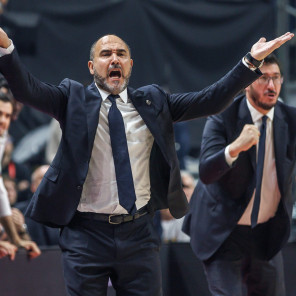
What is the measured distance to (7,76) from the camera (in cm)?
341

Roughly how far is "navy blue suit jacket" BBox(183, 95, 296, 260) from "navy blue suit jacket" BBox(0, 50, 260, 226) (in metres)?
0.61

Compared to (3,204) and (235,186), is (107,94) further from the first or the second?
(3,204)

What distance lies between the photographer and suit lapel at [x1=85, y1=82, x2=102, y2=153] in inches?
146

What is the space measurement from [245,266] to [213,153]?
0.76 metres

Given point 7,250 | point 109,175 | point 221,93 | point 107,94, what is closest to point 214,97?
point 221,93

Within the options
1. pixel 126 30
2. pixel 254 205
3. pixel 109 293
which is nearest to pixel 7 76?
pixel 254 205

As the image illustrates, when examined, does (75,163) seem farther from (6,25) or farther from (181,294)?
(6,25)

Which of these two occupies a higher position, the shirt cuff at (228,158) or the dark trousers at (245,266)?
the shirt cuff at (228,158)

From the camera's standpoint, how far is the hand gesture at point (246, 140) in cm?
410

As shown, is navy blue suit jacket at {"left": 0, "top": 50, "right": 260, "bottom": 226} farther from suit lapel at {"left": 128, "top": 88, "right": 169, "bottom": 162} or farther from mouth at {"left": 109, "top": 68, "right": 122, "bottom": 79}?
mouth at {"left": 109, "top": 68, "right": 122, "bottom": 79}

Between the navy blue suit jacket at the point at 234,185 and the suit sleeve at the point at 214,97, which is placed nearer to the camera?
the suit sleeve at the point at 214,97

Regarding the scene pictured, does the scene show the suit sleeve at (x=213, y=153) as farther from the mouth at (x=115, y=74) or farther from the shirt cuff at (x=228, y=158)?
the mouth at (x=115, y=74)

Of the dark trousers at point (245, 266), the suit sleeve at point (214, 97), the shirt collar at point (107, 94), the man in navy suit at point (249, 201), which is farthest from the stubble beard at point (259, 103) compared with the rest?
the shirt collar at point (107, 94)

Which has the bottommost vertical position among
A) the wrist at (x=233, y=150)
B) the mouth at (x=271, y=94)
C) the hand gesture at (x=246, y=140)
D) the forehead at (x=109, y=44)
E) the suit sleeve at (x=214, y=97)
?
the wrist at (x=233, y=150)
